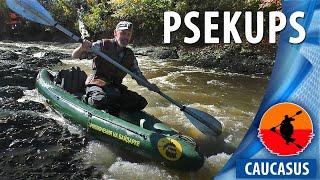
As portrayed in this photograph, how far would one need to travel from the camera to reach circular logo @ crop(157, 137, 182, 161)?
3482mm

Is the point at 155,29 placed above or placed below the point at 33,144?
above

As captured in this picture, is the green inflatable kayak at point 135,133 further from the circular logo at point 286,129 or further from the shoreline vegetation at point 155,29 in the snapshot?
the shoreline vegetation at point 155,29

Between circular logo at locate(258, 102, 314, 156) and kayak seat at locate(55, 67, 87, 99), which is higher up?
circular logo at locate(258, 102, 314, 156)

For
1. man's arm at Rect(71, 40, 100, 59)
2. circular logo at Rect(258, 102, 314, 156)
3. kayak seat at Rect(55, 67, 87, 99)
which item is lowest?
kayak seat at Rect(55, 67, 87, 99)

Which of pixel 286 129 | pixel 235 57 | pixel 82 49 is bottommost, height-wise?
pixel 235 57

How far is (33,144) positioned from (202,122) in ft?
5.55

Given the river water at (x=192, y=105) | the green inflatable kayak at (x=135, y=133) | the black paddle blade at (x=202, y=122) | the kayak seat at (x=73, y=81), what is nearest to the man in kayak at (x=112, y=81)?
the green inflatable kayak at (x=135, y=133)

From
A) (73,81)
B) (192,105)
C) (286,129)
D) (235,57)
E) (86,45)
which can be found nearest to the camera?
(286,129)

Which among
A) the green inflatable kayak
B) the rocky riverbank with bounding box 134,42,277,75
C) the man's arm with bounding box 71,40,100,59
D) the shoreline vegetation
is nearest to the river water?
the green inflatable kayak

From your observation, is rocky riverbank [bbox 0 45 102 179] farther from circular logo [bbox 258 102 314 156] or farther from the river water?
circular logo [bbox 258 102 314 156]

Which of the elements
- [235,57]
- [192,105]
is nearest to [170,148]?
[192,105]

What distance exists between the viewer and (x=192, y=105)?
571 centimetres

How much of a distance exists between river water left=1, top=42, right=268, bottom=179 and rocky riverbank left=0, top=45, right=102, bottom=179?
0.42 feet

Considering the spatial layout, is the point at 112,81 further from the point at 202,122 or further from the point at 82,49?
the point at 202,122
